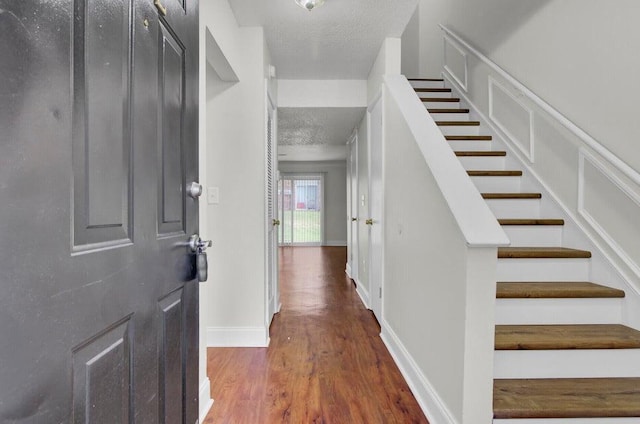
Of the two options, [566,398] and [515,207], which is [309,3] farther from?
[566,398]

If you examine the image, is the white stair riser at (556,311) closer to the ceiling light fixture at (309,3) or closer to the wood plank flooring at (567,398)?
the wood plank flooring at (567,398)

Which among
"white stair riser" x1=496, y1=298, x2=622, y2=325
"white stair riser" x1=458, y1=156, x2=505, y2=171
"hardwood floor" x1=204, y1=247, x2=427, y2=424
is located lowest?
"hardwood floor" x1=204, y1=247, x2=427, y2=424

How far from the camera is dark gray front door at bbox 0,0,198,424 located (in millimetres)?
443

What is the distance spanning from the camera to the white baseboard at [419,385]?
150cm

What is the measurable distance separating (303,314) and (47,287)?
9.68 feet

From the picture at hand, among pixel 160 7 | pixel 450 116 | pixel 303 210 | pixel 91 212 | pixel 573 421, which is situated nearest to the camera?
pixel 91 212

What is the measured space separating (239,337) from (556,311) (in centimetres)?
205

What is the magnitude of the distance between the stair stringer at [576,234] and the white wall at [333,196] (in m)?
6.38

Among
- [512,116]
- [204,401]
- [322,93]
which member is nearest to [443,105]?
[512,116]

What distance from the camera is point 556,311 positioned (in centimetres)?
174

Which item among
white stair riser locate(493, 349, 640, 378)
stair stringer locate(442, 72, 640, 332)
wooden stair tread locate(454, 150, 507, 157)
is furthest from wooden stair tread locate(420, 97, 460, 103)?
white stair riser locate(493, 349, 640, 378)

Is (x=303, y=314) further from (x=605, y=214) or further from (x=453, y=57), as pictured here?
(x=453, y=57)

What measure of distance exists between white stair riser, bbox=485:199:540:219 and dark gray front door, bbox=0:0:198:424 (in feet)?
7.06

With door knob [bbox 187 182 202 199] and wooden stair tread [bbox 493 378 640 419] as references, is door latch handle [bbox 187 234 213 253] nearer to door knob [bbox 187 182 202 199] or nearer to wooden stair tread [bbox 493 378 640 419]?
door knob [bbox 187 182 202 199]
